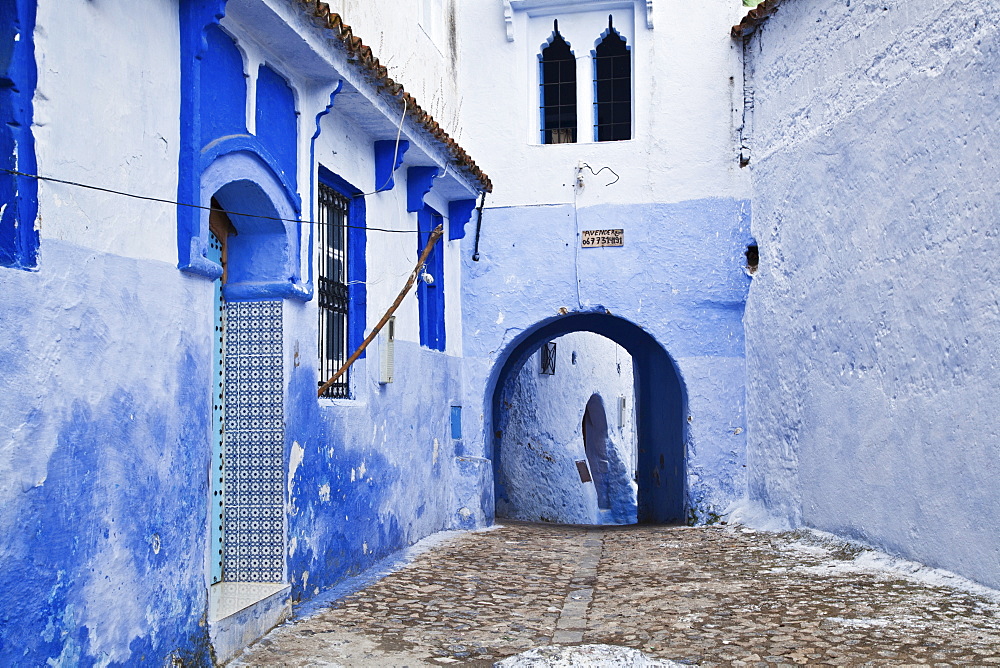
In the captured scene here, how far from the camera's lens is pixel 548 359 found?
15.4 meters

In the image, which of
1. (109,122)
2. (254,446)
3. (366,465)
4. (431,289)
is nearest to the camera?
(109,122)

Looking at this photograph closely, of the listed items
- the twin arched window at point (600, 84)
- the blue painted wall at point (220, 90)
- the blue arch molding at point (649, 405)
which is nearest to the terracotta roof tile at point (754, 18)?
the twin arched window at point (600, 84)

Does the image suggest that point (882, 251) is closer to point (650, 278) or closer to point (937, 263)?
point (937, 263)

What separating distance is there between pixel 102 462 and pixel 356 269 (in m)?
3.58

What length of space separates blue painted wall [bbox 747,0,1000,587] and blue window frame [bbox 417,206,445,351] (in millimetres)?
2963

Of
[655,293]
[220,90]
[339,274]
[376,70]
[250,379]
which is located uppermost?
[376,70]

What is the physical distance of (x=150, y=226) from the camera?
4012 mm

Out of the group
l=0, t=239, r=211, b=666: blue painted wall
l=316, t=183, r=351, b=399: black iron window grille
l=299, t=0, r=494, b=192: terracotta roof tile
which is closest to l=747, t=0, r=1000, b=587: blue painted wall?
→ l=299, t=0, r=494, b=192: terracotta roof tile

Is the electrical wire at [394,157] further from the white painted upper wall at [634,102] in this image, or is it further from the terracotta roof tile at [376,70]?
the white painted upper wall at [634,102]

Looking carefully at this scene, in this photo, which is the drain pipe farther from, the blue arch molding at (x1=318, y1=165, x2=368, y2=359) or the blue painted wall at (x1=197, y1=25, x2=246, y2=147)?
the blue painted wall at (x1=197, y1=25, x2=246, y2=147)

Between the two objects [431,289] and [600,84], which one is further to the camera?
[600,84]

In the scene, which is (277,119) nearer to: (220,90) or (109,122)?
(220,90)

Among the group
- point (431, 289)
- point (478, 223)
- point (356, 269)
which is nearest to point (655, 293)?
point (478, 223)

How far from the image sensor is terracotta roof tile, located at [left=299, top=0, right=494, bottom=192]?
5094 millimetres
